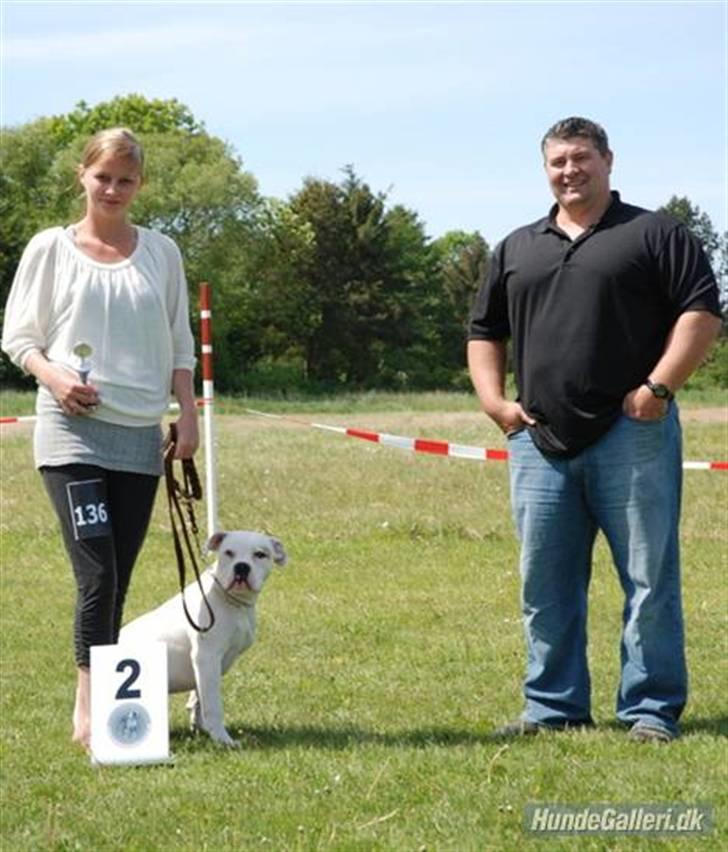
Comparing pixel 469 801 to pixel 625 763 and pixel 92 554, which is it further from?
pixel 92 554

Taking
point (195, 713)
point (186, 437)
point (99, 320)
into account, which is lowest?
point (195, 713)

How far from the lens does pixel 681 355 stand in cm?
538

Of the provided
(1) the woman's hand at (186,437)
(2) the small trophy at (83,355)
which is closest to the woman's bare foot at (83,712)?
(1) the woman's hand at (186,437)

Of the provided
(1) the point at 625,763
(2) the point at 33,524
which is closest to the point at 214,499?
(2) the point at 33,524

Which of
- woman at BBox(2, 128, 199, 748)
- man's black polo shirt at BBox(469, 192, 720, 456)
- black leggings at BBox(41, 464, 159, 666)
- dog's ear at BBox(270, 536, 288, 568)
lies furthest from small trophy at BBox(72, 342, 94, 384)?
man's black polo shirt at BBox(469, 192, 720, 456)

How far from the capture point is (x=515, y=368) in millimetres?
5801

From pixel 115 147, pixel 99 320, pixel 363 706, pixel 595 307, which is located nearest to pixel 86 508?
pixel 99 320

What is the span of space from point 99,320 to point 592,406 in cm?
170

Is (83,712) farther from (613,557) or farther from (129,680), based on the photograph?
(613,557)

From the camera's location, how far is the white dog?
5.77 meters

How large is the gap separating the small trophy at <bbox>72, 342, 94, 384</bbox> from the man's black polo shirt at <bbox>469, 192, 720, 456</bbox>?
1469 mm

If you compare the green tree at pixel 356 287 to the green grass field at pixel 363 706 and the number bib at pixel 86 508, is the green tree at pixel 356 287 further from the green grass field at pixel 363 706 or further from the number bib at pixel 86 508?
the number bib at pixel 86 508

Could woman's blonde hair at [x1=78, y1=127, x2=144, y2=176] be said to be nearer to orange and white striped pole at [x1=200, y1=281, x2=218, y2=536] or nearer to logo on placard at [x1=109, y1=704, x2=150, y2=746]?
logo on placard at [x1=109, y1=704, x2=150, y2=746]

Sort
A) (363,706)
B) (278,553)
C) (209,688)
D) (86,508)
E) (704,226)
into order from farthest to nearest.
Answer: (704,226), (363,706), (278,553), (209,688), (86,508)
